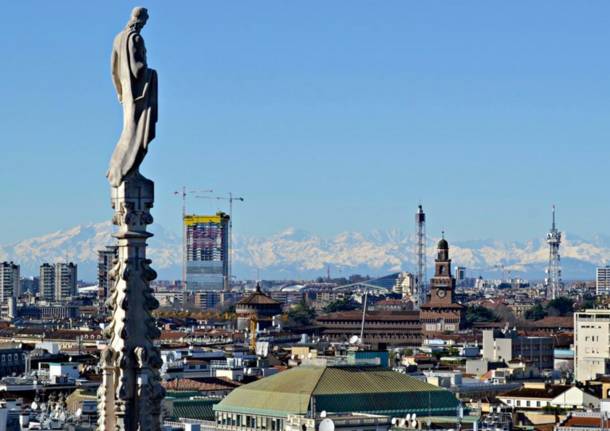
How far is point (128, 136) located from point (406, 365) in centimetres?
9673

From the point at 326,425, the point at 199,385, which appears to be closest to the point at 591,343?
the point at 199,385

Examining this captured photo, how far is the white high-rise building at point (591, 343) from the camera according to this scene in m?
110

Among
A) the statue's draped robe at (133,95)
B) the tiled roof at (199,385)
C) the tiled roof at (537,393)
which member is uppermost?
the statue's draped robe at (133,95)

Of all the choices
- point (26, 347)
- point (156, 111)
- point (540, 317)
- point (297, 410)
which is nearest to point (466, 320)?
point (540, 317)

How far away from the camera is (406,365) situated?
10538cm

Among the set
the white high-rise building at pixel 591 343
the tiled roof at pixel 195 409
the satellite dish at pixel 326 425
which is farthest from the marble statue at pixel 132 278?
the white high-rise building at pixel 591 343

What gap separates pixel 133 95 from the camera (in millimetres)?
9164

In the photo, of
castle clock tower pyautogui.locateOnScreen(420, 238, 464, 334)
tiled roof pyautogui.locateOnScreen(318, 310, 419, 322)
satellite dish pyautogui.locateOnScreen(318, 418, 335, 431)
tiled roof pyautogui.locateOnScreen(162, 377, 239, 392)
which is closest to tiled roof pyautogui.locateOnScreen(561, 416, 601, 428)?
satellite dish pyautogui.locateOnScreen(318, 418, 335, 431)

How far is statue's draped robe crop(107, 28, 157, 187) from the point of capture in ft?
29.8

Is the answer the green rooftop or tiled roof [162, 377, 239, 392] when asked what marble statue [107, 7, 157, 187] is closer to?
the green rooftop

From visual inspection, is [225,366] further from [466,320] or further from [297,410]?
[466,320]

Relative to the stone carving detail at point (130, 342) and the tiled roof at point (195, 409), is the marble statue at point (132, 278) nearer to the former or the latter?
the stone carving detail at point (130, 342)

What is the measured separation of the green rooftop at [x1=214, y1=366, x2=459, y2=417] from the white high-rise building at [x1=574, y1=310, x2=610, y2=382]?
131 ft

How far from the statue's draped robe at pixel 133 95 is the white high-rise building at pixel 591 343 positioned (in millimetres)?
100886
